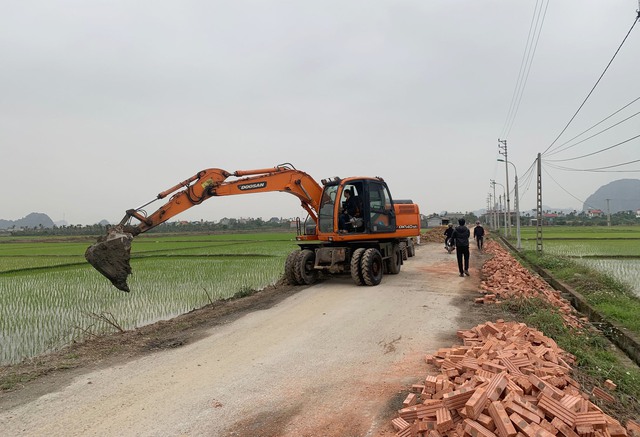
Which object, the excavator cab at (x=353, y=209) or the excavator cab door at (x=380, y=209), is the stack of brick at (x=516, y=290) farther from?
the excavator cab at (x=353, y=209)

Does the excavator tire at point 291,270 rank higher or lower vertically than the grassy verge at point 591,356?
higher

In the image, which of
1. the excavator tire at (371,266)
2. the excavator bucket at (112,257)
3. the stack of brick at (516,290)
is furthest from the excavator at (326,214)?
the stack of brick at (516,290)

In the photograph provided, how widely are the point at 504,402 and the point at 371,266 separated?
7638mm

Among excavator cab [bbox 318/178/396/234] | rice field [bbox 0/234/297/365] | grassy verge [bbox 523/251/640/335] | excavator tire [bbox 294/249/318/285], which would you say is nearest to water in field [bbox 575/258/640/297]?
grassy verge [bbox 523/251/640/335]

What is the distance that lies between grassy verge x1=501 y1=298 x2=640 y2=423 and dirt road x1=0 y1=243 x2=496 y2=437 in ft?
2.86

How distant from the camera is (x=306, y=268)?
11.8 metres

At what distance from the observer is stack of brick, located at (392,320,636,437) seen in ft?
10.5

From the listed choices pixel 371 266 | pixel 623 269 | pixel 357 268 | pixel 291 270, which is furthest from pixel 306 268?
pixel 623 269

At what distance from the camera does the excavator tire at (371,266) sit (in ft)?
35.8

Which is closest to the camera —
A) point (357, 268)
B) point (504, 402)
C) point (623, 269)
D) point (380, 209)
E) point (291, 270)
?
point (504, 402)

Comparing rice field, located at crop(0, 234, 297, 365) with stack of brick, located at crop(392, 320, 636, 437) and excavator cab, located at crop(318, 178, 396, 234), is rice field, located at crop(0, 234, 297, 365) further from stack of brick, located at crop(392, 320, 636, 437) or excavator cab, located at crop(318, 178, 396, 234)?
stack of brick, located at crop(392, 320, 636, 437)

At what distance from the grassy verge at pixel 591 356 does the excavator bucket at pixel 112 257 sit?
7262 mm

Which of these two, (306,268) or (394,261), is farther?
(394,261)

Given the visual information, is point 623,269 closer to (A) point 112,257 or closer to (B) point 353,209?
(B) point 353,209
